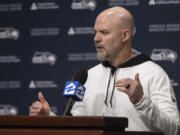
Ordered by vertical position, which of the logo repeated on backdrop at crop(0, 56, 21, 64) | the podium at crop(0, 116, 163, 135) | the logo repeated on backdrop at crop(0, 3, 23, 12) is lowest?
the logo repeated on backdrop at crop(0, 56, 21, 64)

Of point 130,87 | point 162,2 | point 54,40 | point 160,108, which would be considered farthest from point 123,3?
point 130,87

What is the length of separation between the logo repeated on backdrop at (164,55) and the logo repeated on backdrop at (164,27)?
7.7 inches

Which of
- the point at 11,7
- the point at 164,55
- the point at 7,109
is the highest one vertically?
the point at 11,7

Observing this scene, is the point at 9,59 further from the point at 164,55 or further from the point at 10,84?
the point at 164,55

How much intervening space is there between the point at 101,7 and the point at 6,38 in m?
1.20

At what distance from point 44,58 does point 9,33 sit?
0.56 metres

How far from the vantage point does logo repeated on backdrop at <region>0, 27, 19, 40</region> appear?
14.3 feet

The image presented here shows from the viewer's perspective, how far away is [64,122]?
1.43 m

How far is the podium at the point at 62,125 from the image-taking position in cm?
140

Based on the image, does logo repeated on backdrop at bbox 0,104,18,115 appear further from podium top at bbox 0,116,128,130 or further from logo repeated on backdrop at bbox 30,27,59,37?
podium top at bbox 0,116,128,130

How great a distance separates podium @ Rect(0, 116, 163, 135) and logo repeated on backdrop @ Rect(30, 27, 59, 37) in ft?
8.87

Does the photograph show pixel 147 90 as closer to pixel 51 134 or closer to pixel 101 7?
pixel 51 134

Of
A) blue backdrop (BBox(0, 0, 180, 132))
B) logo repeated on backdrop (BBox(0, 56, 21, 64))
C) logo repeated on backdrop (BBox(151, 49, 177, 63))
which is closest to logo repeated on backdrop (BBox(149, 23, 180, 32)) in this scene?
blue backdrop (BBox(0, 0, 180, 132))

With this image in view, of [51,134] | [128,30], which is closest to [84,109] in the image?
[128,30]
